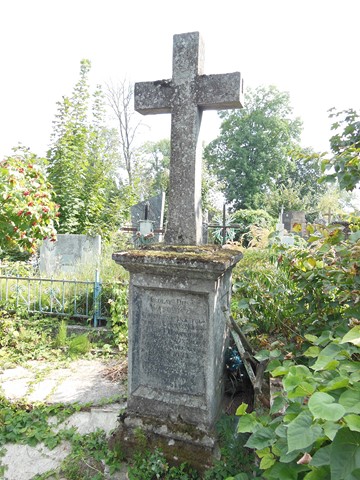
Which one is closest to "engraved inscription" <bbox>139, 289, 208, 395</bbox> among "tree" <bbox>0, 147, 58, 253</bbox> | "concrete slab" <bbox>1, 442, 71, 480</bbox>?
"concrete slab" <bbox>1, 442, 71, 480</bbox>

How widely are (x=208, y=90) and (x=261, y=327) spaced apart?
2198mm

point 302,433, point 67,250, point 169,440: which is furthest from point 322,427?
point 67,250

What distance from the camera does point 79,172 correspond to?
28.7 ft

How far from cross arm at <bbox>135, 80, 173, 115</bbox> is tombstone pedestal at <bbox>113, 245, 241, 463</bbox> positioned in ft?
4.06

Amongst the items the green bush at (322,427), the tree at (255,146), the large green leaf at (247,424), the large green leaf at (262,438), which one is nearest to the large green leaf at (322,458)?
the green bush at (322,427)

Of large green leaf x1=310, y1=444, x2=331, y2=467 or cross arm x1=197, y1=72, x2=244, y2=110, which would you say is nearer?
large green leaf x1=310, y1=444, x2=331, y2=467

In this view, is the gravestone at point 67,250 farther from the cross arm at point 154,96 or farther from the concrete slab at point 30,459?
the cross arm at point 154,96

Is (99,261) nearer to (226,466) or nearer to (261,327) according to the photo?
(261,327)

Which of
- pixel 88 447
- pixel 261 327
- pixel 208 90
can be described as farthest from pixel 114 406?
pixel 208 90

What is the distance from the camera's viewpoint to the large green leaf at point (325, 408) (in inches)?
34.4

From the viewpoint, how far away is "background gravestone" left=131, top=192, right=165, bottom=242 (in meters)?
8.52

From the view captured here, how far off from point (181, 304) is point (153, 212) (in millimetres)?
6508

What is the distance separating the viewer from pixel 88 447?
278 centimetres

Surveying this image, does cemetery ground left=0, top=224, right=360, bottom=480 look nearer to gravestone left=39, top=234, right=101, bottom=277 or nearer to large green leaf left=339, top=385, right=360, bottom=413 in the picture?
large green leaf left=339, top=385, right=360, bottom=413
